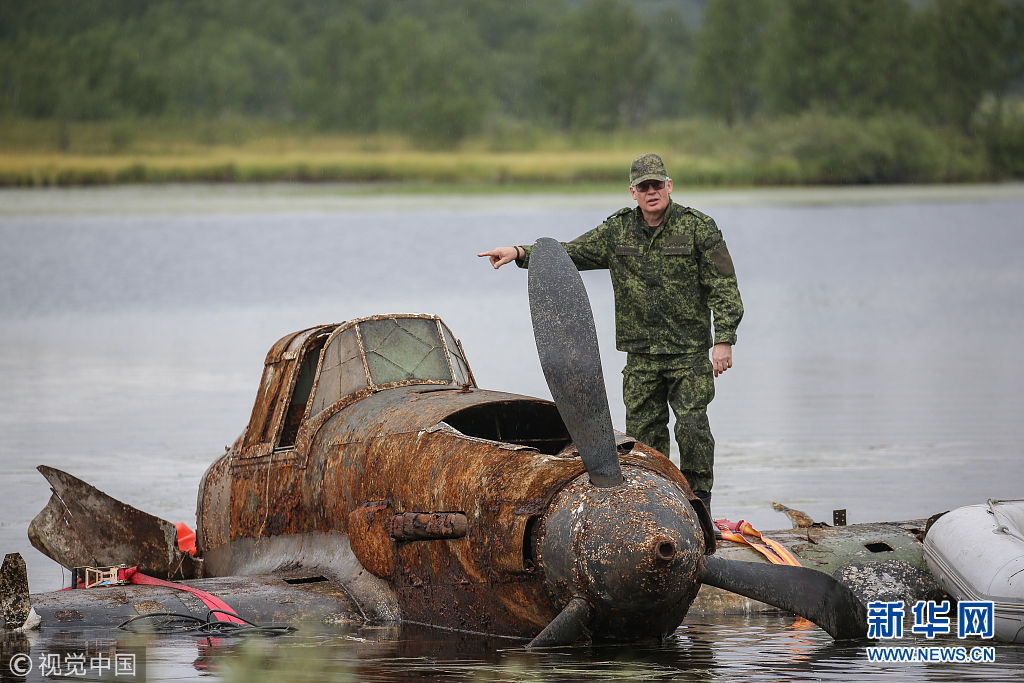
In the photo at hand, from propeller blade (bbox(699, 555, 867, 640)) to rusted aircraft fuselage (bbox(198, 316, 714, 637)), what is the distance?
209 millimetres

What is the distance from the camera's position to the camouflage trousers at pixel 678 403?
11.0m

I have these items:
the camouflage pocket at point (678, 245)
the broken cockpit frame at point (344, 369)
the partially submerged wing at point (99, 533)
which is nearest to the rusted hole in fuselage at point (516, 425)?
the broken cockpit frame at point (344, 369)

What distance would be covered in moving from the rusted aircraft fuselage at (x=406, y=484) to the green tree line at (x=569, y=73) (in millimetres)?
105567

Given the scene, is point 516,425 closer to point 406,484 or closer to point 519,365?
point 406,484

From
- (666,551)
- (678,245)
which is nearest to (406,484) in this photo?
(666,551)

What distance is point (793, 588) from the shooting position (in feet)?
29.2

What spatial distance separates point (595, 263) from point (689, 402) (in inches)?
47.0

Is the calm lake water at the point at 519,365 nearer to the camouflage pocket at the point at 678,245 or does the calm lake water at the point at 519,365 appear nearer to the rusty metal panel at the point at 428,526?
the rusty metal panel at the point at 428,526

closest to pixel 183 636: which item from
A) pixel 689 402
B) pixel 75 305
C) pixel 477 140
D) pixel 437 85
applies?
pixel 689 402

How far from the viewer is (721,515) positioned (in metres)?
14.5

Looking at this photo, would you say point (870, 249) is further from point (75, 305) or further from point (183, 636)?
point (183, 636)

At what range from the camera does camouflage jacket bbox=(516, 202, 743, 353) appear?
36.5 ft

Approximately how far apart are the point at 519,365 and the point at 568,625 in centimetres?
1837

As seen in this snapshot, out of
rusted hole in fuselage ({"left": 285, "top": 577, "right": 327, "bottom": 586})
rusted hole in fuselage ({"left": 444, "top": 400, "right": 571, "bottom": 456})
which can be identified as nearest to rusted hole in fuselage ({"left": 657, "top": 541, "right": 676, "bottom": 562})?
rusted hole in fuselage ({"left": 444, "top": 400, "right": 571, "bottom": 456})
